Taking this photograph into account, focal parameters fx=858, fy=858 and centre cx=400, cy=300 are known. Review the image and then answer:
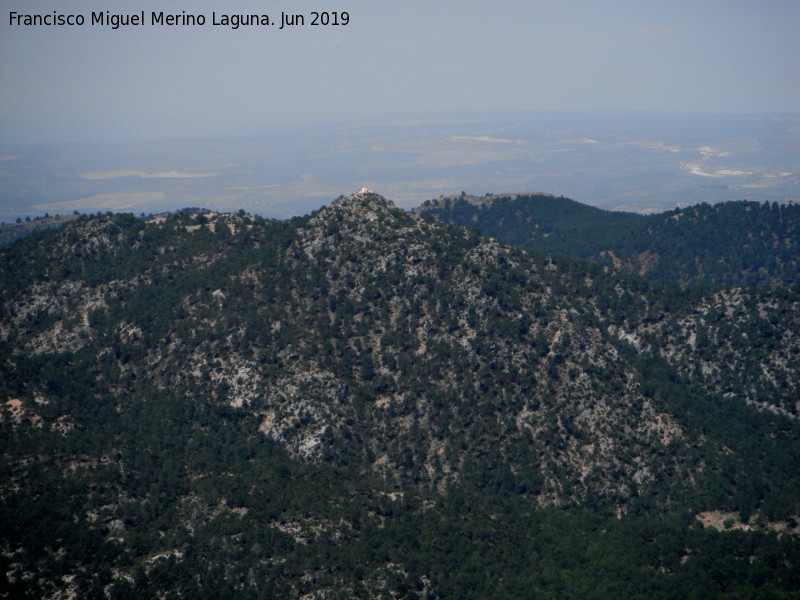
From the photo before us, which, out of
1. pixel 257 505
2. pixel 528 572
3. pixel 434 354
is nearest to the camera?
pixel 528 572

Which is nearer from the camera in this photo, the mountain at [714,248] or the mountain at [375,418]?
the mountain at [375,418]

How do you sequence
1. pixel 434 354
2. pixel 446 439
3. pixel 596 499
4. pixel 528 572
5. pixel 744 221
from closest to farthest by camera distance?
pixel 528 572
pixel 596 499
pixel 446 439
pixel 434 354
pixel 744 221

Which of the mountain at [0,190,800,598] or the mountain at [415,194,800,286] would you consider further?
the mountain at [415,194,800,286]

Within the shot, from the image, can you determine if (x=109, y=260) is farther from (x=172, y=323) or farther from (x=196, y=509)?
(x=196, y=509)

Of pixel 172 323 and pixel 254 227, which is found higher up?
pixel 254 227

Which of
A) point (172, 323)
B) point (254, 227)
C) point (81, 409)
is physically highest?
point (254, 227)

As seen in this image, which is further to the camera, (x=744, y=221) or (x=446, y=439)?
(x=744, y=221)

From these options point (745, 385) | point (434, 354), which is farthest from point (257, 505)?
point (745, 385)
